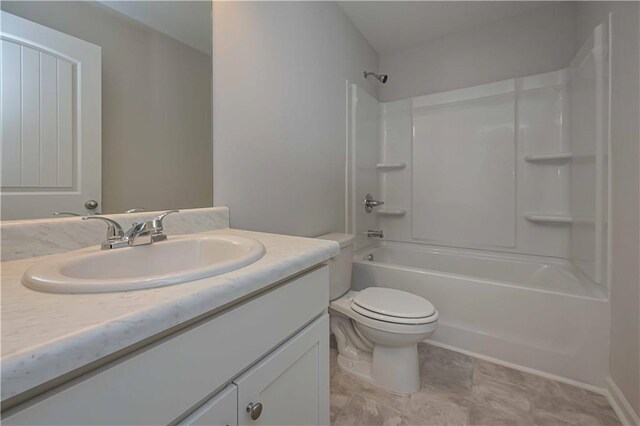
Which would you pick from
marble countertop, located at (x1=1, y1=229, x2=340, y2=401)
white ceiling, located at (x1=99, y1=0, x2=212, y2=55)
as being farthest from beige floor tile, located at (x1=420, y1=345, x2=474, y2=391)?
white ceiling, located at (x1=99, y1=0, x2=212, y2=55)

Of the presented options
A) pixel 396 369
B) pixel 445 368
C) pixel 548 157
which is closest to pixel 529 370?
pixel 445 368

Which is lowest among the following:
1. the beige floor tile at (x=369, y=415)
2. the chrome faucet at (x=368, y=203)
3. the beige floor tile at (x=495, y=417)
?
the beige floor tile at (x=369, y=415)

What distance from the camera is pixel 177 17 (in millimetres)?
1037

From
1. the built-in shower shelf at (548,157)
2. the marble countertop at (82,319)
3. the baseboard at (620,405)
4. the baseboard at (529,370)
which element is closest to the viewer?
the marble countertop at (82,319)

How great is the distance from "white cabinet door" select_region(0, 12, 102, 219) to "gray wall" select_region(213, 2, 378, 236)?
17.2 inches

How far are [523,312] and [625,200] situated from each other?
0.72 meters

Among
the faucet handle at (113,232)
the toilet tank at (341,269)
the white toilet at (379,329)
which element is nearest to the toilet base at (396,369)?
the white toilet at (379,329)

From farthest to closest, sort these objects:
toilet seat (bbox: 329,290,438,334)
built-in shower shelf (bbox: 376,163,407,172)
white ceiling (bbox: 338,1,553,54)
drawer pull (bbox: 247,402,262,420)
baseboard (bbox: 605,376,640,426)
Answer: built-in shower shelf (bbox: 376,163,407,172) < white ceiling (bbox: 338,1,553,54) < toilet seat (bbox: 329,290,438,334) < baseboard (bbox: 605,376,640,426) < drawer pull (bbox: 247,402,262,420)

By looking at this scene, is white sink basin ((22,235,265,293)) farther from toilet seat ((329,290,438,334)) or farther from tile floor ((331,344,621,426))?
tile floor ((331,344,621,426))

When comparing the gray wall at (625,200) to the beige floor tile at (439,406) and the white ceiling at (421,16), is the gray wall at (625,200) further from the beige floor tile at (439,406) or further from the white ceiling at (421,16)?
the white ceiling at (421,16)

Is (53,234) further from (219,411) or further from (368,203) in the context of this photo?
(368,203)

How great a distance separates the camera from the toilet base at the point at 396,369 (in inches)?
53.4

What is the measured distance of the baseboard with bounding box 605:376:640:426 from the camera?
1.13m

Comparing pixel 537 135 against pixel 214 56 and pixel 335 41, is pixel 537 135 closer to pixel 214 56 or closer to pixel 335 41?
pixel 335 41
